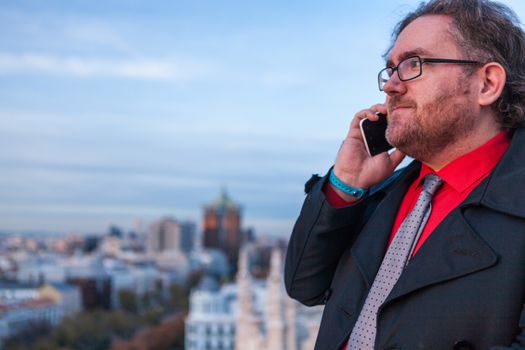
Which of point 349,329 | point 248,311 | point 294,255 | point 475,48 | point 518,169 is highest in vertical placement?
point 475,48

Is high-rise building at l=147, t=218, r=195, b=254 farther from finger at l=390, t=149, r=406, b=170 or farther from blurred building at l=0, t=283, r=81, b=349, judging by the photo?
finger at l=390, t=149, r=406, b=170

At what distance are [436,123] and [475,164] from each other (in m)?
0.11

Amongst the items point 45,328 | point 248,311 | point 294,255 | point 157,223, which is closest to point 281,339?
point 248,311

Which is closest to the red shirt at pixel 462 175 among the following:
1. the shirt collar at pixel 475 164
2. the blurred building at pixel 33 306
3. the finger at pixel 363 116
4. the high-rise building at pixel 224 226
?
the shirt collar at pixel 475 164

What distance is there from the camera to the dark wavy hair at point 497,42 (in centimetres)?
154

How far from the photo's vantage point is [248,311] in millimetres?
14031

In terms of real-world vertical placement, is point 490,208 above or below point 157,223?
above

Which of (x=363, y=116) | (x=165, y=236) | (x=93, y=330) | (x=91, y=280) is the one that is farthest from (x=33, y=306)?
(x=165, y=236)

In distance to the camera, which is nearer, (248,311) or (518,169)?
(518,169)

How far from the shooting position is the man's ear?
1.51m

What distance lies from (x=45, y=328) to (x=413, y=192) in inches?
1142

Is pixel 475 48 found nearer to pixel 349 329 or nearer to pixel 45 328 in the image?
pixel 349 329

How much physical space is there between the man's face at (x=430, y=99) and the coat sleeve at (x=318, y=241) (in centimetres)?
22

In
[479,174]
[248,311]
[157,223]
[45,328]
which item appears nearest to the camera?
[479,174]
